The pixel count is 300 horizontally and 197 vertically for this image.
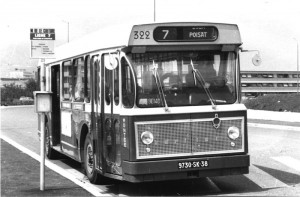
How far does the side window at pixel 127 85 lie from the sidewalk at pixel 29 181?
1592mm

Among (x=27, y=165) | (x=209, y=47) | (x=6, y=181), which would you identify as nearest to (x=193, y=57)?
(x=209, y=47)

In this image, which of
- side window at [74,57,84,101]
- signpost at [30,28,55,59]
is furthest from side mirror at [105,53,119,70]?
side window at [74,57,84,101]

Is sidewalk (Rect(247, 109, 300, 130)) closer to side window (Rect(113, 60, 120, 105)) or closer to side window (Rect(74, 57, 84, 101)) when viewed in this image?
side window (Rect(74, 57, 84, 101))

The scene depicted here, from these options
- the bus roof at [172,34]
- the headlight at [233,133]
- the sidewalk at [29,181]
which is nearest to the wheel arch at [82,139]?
the sidewalk at [29,181]

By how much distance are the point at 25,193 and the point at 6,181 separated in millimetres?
1348

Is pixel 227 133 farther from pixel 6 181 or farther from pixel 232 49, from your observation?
pixel 6 181

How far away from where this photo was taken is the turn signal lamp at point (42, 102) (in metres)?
8.55

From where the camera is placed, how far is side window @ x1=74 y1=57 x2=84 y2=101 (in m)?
10.2

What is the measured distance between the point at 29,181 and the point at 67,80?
2.55 metres

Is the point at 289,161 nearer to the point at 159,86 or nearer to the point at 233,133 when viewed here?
the point at 233,133

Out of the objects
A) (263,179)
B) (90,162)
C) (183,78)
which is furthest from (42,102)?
(263,179)

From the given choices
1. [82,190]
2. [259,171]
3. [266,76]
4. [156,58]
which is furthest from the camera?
[266,76]

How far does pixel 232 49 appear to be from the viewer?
8.64 meters

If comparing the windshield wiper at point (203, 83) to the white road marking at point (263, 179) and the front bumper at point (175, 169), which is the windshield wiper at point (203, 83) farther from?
the white road marking at point (263, 179)
